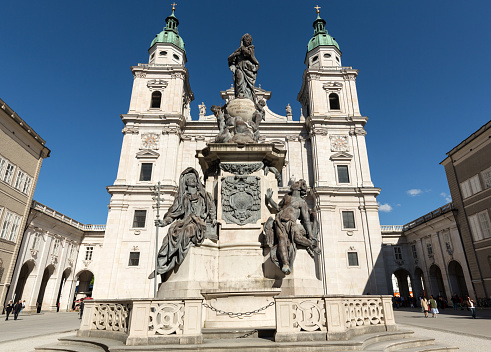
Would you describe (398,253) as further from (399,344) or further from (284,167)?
(399,344)

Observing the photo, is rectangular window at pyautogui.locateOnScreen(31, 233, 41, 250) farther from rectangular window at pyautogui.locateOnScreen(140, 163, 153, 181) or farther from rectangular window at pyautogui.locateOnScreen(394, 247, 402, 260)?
rectangular window at pyautogui.locateOnScreen(394, 247, 402, 260)

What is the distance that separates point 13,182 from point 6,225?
11.2 feet

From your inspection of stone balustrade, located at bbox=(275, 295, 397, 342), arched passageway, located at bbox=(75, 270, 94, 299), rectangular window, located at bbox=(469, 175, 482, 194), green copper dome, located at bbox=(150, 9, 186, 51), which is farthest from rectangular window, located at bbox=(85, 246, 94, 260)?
rectangular window, located at bbox=(469, 175, 482, 194)

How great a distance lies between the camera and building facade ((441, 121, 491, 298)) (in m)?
24.8

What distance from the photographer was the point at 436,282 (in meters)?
33.1

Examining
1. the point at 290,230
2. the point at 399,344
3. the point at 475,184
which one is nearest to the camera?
the point at 399,344

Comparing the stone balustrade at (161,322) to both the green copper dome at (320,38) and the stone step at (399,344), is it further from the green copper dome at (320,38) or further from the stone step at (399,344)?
the green copper dome at (320,38)

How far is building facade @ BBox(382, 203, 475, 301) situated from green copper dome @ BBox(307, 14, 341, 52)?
25.3 meters

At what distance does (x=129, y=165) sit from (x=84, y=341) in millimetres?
29979

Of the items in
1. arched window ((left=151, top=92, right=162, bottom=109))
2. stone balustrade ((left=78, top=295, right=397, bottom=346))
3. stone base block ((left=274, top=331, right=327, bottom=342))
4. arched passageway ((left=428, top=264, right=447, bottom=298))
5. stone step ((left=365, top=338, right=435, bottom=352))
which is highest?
arched window ((left=151, top=92, right=162, bottom=109))

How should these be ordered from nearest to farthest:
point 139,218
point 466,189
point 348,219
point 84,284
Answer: point 466,189 < point 139,218 < point 348,219 < point 84,284

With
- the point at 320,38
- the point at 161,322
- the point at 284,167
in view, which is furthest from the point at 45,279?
the point at 320,38

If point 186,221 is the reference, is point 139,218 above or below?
above

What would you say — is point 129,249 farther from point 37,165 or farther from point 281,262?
point 281,262
